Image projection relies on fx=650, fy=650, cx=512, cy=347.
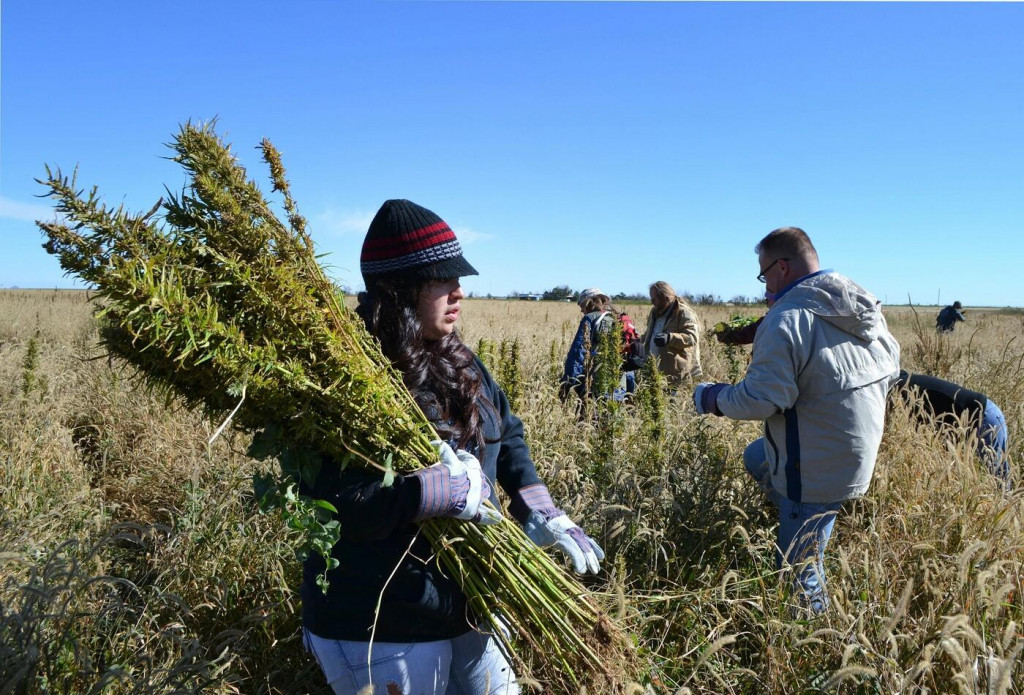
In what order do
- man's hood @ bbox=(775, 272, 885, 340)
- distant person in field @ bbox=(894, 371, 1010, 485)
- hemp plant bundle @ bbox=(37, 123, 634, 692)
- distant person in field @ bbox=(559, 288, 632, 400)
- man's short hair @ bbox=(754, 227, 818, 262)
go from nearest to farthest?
hemp plant bundle @ bbox=(37, 123, 634, 692), man's hood @ bbox=(775, 272, 885, 340), man's short hair @ bbox=(754, 227, 818, 262), distant person in field @ bbox=(894, 371, 1010, 485), distant person in field @ bbox=(559, 288, 632, 400)

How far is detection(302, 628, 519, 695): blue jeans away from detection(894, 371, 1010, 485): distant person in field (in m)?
3.05

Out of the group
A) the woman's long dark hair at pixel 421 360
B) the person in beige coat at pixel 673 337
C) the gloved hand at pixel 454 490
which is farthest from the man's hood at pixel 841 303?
the person in beige coat at pixel 673 337


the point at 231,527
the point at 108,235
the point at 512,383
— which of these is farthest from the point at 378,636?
the point at 512,383

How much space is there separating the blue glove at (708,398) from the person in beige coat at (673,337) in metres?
3.30

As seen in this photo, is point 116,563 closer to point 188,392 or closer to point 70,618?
point 70,618

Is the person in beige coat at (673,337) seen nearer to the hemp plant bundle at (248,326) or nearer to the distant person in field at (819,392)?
the distant person in field at (819,392)

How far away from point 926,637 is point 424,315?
177 cm

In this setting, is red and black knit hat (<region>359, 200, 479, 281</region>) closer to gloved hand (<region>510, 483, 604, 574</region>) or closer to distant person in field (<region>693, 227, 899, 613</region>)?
gloved hand (<region>510, 483, 604, 574</region>)

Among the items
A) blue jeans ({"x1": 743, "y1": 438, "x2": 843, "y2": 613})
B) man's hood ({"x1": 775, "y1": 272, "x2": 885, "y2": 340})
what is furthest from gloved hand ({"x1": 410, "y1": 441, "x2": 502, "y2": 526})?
man's hood ({"x1": 775, "y1": 272, "x2": 885, "y2": 340})

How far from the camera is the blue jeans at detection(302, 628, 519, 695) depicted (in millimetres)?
1658

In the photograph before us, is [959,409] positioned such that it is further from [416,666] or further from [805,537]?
[416,666]

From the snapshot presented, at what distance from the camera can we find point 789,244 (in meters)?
3.05

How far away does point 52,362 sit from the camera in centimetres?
716

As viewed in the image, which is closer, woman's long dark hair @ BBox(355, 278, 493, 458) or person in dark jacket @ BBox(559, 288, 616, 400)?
woman's long dark hair @ BBox(355, 278, 493, 458)
